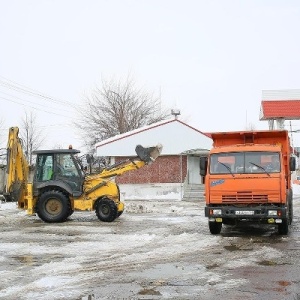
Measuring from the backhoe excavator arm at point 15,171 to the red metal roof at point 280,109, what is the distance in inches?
678

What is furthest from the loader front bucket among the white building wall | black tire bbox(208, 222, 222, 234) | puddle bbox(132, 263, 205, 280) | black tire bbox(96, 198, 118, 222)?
the white building wall

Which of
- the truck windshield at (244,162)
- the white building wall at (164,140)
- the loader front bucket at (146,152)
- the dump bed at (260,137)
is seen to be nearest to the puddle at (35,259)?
the truck windshield at (244,162)

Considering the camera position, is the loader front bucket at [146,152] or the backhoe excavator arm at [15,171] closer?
the backhoe excavator arm at [15,171]

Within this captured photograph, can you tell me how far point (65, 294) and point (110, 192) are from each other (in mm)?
10545

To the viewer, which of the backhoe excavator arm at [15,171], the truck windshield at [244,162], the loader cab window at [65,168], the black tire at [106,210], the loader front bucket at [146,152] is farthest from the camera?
the loader front bucket at [146,152]

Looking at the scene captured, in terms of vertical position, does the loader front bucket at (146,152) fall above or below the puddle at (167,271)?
above

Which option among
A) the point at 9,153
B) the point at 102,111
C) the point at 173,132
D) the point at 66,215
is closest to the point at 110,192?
the point at 66,215

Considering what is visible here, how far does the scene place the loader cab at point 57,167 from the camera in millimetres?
18422

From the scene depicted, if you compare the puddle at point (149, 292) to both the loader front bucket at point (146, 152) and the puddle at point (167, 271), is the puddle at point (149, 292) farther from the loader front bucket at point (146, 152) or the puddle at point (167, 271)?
the loader front bucket at point (146, 152)

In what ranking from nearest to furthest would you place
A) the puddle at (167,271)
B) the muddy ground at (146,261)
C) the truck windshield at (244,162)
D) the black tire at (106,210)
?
the muddy ground at (146,261) → the puddle at (167,271) → the truck windshield at (244,162) → the black tire at (106,210)

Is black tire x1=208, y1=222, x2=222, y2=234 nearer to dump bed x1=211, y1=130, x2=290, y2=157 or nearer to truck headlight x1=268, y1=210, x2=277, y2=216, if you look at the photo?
truck headlight x1=268, y1=210, x2=277, y2=216

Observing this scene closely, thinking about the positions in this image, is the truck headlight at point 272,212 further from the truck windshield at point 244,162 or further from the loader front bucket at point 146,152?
the loader front bucket at point 146,152

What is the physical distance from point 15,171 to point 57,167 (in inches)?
58.8

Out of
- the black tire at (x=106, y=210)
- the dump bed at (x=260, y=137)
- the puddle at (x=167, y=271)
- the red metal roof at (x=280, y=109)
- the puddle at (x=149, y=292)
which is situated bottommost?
the puddle at (x=149, y=292)
